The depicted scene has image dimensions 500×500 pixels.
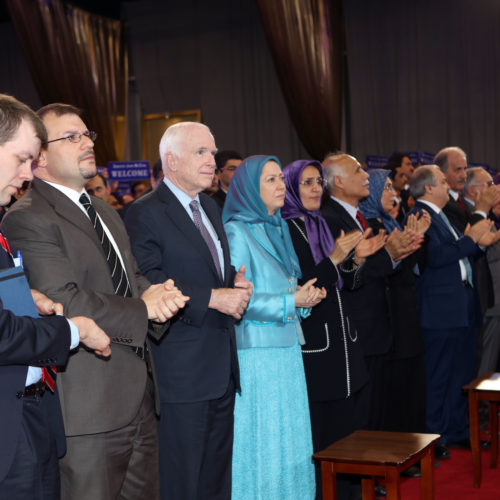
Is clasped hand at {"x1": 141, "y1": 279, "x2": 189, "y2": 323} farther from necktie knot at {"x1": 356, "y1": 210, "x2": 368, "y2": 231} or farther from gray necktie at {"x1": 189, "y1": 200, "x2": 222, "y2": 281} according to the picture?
necktie knot at {"x1": 356, "y1": 210, "x2": 368, "y2": 231}

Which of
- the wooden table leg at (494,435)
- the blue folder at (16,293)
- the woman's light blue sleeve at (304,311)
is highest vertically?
the blue folder at (16,293)

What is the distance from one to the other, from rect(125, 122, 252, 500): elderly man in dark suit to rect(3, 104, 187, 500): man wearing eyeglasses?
Result: 0.78ft

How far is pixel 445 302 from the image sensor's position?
4.32 metres

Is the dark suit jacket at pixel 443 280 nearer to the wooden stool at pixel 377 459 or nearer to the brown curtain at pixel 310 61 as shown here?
the wooden stool at pixel 377 459

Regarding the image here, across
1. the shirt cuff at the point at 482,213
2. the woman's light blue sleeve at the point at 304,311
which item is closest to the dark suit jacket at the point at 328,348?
the woman's light blue sleeve at the point at 304,311

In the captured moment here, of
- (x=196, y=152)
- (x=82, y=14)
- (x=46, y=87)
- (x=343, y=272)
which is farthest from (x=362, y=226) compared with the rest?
(x=82, y=14)

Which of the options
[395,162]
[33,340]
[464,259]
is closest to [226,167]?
[464,259]

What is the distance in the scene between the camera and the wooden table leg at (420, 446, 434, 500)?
113 inches

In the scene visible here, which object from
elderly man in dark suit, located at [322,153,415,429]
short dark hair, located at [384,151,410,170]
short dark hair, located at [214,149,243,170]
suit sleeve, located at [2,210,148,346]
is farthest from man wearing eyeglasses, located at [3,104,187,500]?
short dark hair, located at [384,151,410,170]

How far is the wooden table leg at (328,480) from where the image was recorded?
2645 millimetres

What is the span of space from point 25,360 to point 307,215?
194 cm

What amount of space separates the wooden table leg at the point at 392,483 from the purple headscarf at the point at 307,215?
1.09 metres

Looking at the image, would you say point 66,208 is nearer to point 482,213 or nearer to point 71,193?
point 71,193

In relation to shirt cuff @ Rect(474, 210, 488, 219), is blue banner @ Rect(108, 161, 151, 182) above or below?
above
